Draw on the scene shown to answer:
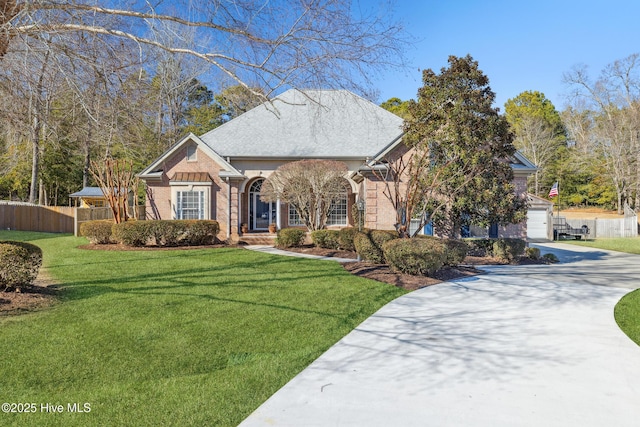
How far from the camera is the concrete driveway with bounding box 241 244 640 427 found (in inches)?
140

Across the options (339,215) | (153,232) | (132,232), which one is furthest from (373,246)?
(339,215)

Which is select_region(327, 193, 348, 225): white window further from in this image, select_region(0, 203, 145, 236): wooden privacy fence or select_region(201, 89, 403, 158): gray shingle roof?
select_region(0, 203, 145, 236): wooden privacy fence

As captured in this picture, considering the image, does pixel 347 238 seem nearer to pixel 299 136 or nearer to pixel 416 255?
pixel 416 255

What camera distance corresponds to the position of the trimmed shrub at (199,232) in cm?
1627

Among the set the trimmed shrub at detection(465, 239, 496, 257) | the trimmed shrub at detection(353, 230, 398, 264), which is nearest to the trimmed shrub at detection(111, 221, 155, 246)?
the trimmed shrub at detection(353, 230, 398, 264)

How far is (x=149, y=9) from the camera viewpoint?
7809mm

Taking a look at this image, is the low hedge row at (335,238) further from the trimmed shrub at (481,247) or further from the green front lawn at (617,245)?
the green front lawn at (617,245)

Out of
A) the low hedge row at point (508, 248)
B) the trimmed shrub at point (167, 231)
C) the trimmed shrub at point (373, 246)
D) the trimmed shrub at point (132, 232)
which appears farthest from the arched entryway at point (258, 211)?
the low hedge row at point (508, 248)

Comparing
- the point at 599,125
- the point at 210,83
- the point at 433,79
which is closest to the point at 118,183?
the point at 210,83

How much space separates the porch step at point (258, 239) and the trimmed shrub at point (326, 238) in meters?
2.96

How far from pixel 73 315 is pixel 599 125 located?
1919 inches

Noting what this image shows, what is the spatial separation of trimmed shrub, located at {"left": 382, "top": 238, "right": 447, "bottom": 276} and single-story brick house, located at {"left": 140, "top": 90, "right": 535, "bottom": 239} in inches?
292

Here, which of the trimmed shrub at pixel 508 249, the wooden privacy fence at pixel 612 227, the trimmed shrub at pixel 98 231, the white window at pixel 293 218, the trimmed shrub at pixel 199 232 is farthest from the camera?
the wooden privacy fence at pixel 612 227

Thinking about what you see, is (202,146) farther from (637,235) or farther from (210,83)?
(637,235)
